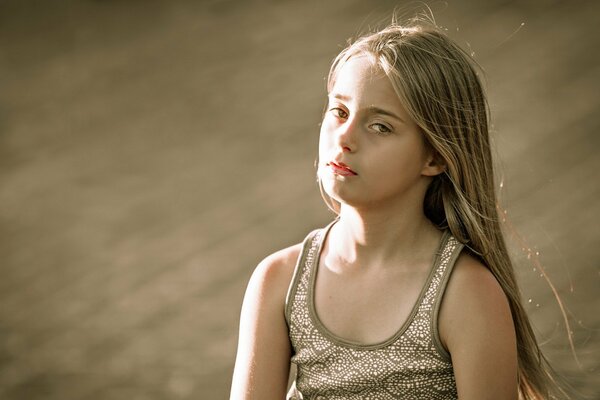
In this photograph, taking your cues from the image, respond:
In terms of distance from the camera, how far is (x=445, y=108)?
1662 mm

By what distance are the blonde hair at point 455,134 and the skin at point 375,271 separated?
3 centimetres

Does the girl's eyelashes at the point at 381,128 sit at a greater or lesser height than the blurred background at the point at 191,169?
lesser

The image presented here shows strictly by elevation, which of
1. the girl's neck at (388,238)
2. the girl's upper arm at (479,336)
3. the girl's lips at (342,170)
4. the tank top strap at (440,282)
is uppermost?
the girl's lips at (342,170)

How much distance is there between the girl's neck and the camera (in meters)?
1.72

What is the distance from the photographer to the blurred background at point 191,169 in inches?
129

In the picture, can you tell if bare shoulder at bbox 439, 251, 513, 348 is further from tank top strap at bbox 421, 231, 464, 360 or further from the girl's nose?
the girl's nose

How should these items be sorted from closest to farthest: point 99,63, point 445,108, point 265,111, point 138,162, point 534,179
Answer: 1. point 445,108
2. point 534,179
3. point 138,162
4. point 265,111
5. point 99,63

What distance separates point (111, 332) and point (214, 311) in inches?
14.9

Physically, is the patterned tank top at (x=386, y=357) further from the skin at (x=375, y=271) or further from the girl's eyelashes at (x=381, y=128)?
the girl's eyelashes at (x=381, y=128)

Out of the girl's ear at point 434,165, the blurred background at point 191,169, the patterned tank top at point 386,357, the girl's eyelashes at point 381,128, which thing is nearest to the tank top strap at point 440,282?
the patterned tank top at point 386,357

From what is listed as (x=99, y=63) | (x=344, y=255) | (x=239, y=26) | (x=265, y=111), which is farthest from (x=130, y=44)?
(x=344, y=255)

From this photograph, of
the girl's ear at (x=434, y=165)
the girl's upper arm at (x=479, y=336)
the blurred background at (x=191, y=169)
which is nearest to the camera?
the girl's upper arm at (x=479, y=336)

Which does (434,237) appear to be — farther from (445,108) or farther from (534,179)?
(534,179)

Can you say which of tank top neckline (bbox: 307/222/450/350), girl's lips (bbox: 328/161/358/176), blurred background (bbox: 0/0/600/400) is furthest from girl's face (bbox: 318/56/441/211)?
blurred background (bbox: 0/0/600/400)
